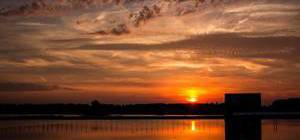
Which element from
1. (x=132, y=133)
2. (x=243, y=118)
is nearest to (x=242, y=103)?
(x=243, y=118)

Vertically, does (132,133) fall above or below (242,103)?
below

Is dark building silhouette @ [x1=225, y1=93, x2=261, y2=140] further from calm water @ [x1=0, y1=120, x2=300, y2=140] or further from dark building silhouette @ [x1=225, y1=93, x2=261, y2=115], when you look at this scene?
calm water @ [x1=0, y1=120, x2=300, y2=140]

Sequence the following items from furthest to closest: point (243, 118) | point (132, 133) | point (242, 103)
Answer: point (132, 133) → point (242, 103) → point (243, 118)

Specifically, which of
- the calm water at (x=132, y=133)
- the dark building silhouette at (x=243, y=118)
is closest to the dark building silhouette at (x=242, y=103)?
the dark building silhouette at (x=243, y=118)

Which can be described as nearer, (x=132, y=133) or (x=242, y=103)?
(x=242, y=103)

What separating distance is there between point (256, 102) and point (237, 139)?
2.13 ft

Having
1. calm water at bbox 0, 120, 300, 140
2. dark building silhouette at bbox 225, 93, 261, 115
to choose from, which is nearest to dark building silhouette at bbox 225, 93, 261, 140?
dark building silhouette at bbox 225, 93, 261, 115

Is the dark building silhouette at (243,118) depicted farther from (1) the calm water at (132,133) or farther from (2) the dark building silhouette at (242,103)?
(1) the calm water at (132,133)

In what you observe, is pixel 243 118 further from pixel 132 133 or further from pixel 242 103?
pixel 132 133

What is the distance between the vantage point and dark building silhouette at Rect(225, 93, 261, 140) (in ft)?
21.1

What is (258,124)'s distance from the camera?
259 inches

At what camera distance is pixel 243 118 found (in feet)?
21.2

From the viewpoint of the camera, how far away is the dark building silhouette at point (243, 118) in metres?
6.42

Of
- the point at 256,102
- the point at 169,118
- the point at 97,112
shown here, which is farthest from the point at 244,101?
the point at 97,112
